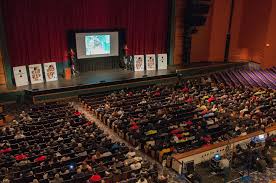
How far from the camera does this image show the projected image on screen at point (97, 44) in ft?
69.7

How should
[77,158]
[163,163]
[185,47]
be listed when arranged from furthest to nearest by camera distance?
[185,47]
[163,163]
[77,158]

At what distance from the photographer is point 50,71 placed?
1970 centimetres

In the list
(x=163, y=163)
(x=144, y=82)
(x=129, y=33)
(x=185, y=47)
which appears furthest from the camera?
(x=185, y=47)

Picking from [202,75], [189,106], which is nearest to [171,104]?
[189,106]

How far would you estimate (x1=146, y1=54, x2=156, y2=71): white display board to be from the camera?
2288 cm

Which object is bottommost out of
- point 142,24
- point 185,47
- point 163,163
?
point 163,163

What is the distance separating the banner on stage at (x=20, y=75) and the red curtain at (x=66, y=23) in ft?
2.18

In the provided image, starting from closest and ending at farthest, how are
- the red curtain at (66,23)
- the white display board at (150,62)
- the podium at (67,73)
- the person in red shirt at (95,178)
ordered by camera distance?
1. the person in red shirt at (95,178)
2. the red curtain at (66,23)
3. the podium at (67,73)
4. the white display board at (150,62)

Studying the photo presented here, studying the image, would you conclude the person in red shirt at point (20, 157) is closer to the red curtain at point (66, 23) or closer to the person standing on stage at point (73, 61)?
the red curtain at point (66, 23)

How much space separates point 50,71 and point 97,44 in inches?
155

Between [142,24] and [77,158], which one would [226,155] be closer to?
[77,158]

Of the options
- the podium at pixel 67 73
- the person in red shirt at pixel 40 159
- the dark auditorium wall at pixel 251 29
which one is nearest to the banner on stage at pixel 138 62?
the podium at pixel 67 73

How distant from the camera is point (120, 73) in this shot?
2172 centimetres

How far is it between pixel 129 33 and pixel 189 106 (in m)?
8.75
